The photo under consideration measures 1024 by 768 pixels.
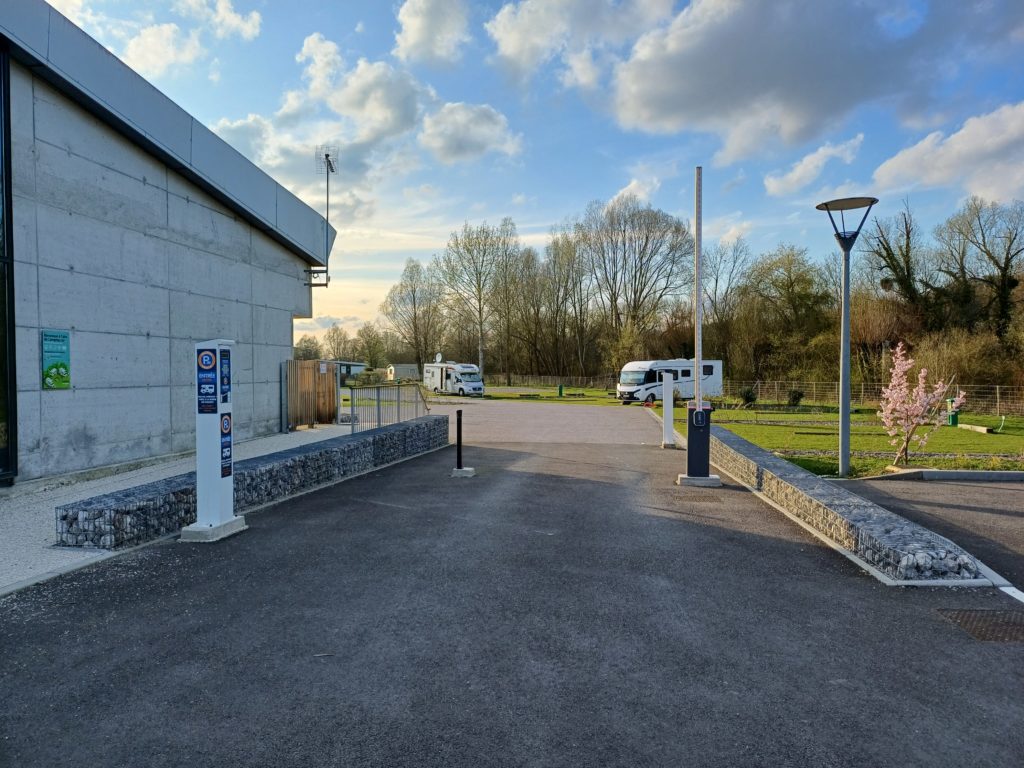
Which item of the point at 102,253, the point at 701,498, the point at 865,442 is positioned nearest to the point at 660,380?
the point at 865,442

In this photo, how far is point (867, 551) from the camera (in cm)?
607

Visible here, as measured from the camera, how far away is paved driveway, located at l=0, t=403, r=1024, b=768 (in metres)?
3.06

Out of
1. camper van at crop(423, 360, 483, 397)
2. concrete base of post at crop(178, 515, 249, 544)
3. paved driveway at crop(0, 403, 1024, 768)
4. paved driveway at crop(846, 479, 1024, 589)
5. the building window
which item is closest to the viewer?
paved driveway at crop(0, 403, 1024, 768)

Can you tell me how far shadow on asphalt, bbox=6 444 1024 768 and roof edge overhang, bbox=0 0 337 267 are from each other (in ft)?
26.0

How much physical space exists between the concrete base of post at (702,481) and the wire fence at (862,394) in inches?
726

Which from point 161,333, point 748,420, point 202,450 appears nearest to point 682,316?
point 748,420

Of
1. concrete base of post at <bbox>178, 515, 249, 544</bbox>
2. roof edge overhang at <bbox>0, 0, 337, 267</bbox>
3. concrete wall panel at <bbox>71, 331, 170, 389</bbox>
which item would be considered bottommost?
concrete base of post at <bbox>178, 515, 249, 544</bbox>

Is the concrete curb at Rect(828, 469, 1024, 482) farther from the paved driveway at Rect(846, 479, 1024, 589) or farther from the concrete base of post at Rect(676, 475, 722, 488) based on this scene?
the concrete base of post at Rect(676, 475, 722, 488)

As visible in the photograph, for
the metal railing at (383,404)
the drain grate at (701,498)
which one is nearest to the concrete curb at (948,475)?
the drain grate at (701,498)

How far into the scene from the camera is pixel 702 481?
10.4 metres

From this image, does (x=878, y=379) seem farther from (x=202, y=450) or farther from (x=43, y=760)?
(x=43, y=760)

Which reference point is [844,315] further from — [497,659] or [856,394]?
[856,394]

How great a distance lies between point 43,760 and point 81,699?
1.88 feet

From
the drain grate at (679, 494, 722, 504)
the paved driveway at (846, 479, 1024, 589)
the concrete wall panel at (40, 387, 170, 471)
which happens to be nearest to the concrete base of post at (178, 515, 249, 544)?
the concrete wall panel at (40, 387, 170, 471)
